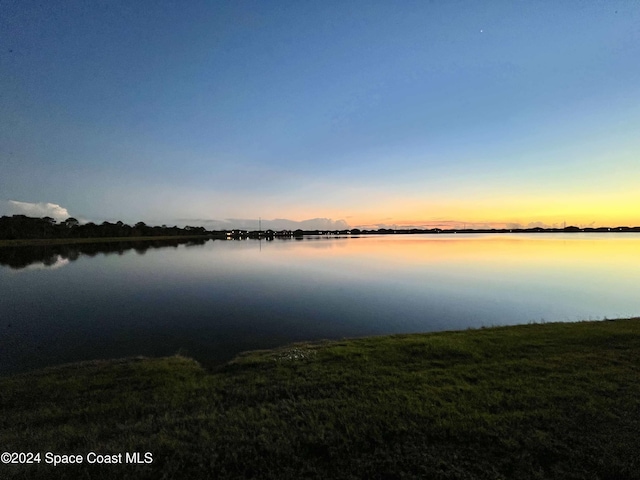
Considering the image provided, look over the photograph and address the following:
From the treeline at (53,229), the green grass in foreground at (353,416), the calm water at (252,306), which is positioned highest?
the treeline at (53,229)

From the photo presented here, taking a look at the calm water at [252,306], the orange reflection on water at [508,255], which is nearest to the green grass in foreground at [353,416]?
the calm water at [252,306]

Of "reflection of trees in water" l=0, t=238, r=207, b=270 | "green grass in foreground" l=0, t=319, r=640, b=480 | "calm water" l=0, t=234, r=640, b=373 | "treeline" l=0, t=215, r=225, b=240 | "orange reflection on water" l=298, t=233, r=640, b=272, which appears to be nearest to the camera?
"green grass in foreground" l=0, t=319, r=640, b=480

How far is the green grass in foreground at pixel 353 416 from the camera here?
4.79m

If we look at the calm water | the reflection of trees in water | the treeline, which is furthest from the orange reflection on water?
the treeline

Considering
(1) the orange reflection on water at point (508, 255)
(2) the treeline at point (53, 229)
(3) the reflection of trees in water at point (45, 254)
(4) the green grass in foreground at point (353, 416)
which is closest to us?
(4) the green grass in foreground at point (353, 416)

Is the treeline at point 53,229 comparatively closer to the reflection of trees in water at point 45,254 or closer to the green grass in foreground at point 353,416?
the reflection of trees in water at point 45,254

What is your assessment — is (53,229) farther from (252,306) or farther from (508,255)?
(508,255)

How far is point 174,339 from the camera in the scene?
51.5ft

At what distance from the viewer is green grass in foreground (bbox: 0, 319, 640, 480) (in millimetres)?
4785

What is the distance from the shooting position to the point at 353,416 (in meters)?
6.19

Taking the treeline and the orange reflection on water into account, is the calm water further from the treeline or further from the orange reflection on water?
the treeline

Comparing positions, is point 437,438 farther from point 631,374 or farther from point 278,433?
point 631,374

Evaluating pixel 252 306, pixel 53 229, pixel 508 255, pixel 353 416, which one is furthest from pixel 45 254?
pixel 508 255

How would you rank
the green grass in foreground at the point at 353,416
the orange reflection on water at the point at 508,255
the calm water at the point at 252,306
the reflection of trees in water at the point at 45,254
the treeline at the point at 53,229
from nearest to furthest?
the green grass in foreground at the point at 353,416 < the calm water at the point at 252,306 < the orange reflection on water at the point at 508,255 < the reflection of trees in water at the point at 45,254 < the treeline at the point at 53,229
